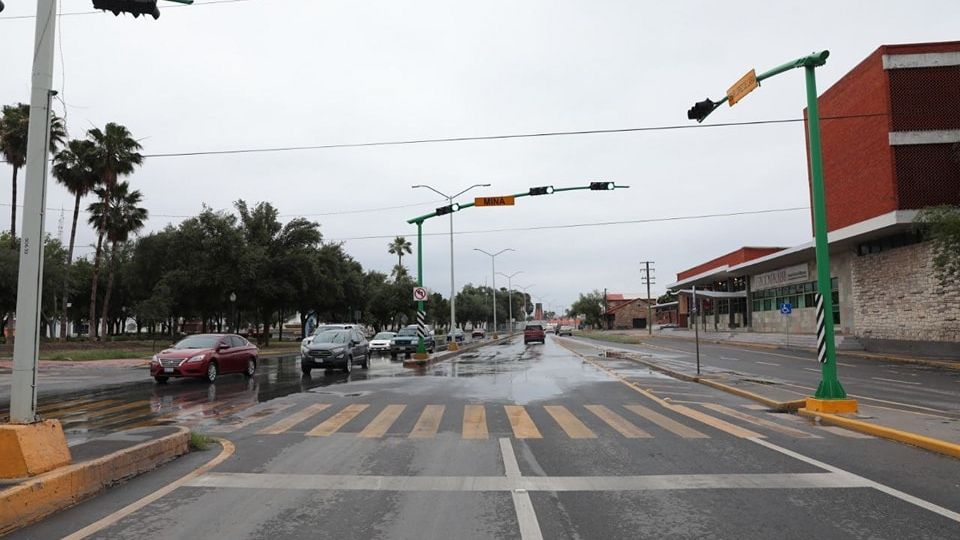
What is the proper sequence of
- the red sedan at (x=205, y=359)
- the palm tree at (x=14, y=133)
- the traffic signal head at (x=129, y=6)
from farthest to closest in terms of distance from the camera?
1. the palm tree at (x=14, y=133)
2. the red sedan at (x=205, y=359)
3. the traffic signal head at (x=129, y=6)

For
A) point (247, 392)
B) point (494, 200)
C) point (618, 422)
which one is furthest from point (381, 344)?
point (618, 422)

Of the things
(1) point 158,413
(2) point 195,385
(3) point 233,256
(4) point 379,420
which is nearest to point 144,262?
(3) point 233,256

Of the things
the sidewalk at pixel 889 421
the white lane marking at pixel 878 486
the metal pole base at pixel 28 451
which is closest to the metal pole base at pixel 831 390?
the sidewalk at pixel 889 421

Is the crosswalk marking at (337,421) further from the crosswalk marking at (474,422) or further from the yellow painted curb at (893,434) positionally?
the yellow painted curb at (893,434)

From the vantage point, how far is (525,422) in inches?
428

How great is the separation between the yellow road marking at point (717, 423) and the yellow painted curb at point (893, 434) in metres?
1.77

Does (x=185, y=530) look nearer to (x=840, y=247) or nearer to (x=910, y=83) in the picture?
(x=910, y=83)

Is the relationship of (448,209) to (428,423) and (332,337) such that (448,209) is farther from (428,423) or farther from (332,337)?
(428,423)

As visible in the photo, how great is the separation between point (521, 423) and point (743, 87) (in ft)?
25.8

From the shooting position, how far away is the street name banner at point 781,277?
1916 inches

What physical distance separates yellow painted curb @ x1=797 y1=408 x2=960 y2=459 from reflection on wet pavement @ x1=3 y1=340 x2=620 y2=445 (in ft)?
18.7

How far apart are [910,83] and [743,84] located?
982 inches

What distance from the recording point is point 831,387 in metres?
11.8

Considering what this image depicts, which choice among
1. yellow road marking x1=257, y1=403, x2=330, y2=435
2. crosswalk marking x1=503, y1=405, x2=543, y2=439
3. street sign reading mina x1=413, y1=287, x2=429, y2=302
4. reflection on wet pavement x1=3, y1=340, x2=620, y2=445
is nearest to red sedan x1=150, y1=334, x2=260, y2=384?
reflection on wet pavement x1=3, y1=340, x2=620, y2=445
